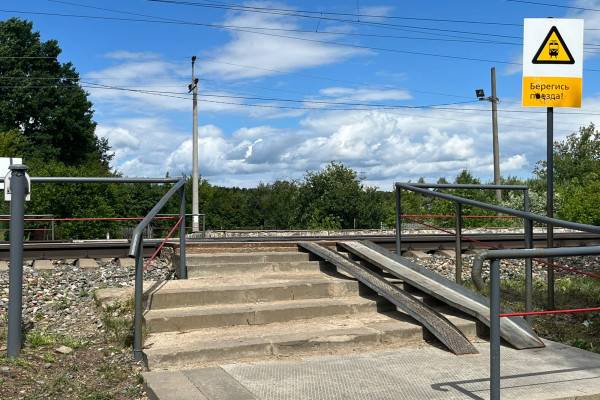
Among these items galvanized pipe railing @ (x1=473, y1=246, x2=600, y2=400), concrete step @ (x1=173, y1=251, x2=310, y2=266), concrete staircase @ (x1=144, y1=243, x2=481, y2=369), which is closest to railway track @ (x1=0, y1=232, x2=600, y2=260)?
concrete step @ (x1=173, y1=251, x2=310, y2=266)

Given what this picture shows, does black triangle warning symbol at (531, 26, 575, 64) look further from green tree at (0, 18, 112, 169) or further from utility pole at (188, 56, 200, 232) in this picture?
green tree at (0, 18, 112, 169)

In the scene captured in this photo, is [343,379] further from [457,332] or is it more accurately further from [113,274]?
[113,274]

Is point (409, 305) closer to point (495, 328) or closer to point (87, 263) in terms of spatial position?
point (495, 328)

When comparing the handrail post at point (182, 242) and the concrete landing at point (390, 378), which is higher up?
the handrail post at point (182, 242)

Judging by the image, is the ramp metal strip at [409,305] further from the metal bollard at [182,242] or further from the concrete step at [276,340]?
the metal bollard at [182,242]

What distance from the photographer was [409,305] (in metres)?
6.52

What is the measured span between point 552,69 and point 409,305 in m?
3.64

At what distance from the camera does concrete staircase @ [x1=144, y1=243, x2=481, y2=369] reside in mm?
5480

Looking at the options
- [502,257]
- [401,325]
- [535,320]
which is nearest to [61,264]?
[401,325]

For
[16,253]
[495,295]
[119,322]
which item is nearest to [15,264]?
[16,253]

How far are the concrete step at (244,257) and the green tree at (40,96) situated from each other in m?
46.5

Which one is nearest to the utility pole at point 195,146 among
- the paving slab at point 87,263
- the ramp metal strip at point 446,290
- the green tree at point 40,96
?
the green tree at point 40,96

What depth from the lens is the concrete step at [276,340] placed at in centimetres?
528

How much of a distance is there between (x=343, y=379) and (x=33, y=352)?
2.80m
